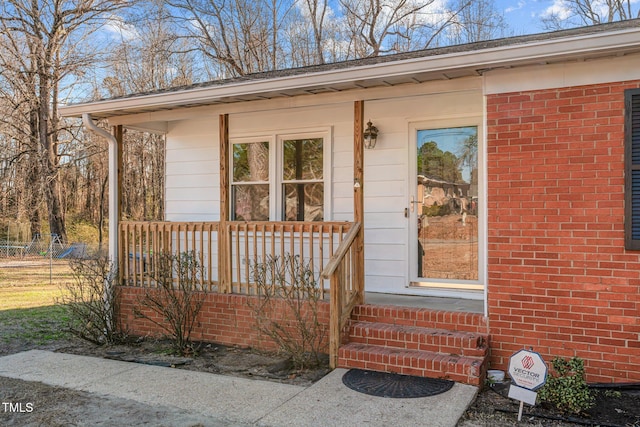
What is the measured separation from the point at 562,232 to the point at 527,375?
52.9 inches

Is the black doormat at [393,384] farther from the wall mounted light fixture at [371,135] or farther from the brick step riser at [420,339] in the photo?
the wall mounted light fixture at [371,135]

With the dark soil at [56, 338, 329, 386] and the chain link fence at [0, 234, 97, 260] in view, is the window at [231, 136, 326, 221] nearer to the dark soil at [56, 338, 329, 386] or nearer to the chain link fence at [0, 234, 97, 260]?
the dark soil at [56, 338, 329, 386]

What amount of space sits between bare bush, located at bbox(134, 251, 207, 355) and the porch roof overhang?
1.85 m

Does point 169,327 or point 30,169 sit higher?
point 30,169

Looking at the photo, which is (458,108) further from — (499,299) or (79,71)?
(79,71)

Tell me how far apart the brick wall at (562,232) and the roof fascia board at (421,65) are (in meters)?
0.40

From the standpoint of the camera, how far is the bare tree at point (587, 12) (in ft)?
48.8

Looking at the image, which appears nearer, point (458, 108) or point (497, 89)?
point (497, 89)

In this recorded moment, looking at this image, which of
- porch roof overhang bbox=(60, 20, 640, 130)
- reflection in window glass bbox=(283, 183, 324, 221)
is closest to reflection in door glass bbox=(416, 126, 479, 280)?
porch roof overhang bbox=(60, 20, 640, 130)

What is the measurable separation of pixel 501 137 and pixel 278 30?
48.2 ft

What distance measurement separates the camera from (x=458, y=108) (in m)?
5.98

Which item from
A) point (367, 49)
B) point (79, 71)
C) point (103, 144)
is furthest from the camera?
point (103, 144)

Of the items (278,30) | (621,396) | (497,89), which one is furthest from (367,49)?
(621,396)

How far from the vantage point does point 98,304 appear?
6.21 metres
